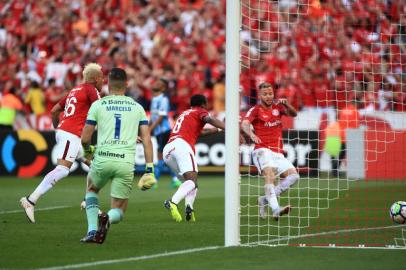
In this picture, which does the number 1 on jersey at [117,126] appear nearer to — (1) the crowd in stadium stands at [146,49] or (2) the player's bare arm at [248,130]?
(2) the player's bare arm at [248,130]

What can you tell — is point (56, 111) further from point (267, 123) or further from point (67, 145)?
point (267, 123)

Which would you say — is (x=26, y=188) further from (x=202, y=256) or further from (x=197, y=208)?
(x=202, y=256)

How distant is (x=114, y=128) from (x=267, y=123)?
4621mm

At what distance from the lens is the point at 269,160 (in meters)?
14.4

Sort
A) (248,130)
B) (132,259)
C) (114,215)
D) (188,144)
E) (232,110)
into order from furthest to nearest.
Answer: (188,144) < (248,130) < (232,110) < (114,215) < (132,259)

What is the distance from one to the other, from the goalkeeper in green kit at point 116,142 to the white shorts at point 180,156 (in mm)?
3797

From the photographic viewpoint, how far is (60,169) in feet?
44.6

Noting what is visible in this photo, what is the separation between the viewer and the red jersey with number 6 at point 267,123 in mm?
14555

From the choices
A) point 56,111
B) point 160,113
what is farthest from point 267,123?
point 160,113

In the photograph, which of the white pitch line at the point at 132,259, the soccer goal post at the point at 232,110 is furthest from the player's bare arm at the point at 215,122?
the white pitch line at the point at 132,259

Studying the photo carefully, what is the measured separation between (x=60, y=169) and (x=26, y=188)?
721 cm

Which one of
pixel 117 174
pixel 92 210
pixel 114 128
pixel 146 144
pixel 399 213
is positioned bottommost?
pixel 399 213

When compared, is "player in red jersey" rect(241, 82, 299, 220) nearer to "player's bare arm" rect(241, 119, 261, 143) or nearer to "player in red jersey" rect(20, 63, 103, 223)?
"player's bare arm" rect(241, 119, 261, 143)

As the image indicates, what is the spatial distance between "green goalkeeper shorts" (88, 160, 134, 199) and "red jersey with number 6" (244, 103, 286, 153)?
4.44 m
